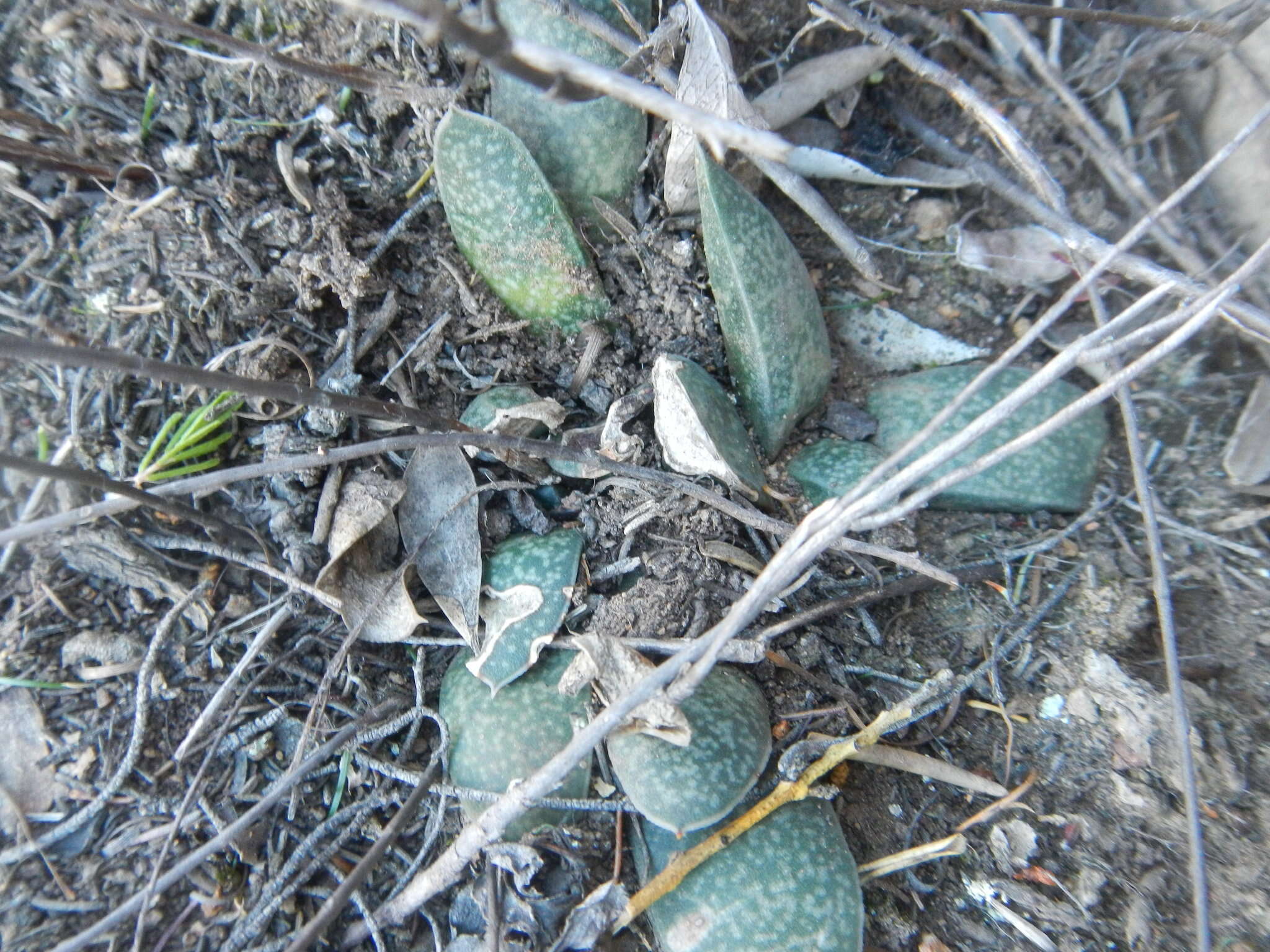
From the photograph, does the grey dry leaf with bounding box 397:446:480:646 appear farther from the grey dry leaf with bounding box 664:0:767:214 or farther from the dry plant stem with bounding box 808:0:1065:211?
the dry plant stem with bounding box 808:0:1065:211

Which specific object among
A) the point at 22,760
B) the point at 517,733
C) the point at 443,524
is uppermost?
the point at 443,524

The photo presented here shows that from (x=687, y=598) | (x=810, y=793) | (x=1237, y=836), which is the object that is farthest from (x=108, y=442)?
(x=1237, y=836)

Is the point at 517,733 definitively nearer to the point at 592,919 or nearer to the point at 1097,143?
the point at 592,919

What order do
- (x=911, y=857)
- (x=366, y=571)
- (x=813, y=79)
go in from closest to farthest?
(x=911, y=857) → (x=366, y=571) → (x=813, y=79)

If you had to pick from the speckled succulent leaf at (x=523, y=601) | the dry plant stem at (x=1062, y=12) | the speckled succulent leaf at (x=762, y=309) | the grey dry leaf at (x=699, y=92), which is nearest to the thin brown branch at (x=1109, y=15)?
the dry plant stem at (x=1062, y=12)

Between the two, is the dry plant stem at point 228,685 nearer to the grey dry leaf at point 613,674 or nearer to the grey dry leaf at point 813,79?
the grey dry leaf at point 613,674

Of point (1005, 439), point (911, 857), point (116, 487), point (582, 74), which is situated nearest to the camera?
point (582, 74)

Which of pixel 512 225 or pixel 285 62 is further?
pixel 512 225

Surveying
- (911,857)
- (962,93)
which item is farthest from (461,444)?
(962,93)

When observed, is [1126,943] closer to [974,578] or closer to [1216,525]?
[974,578]
